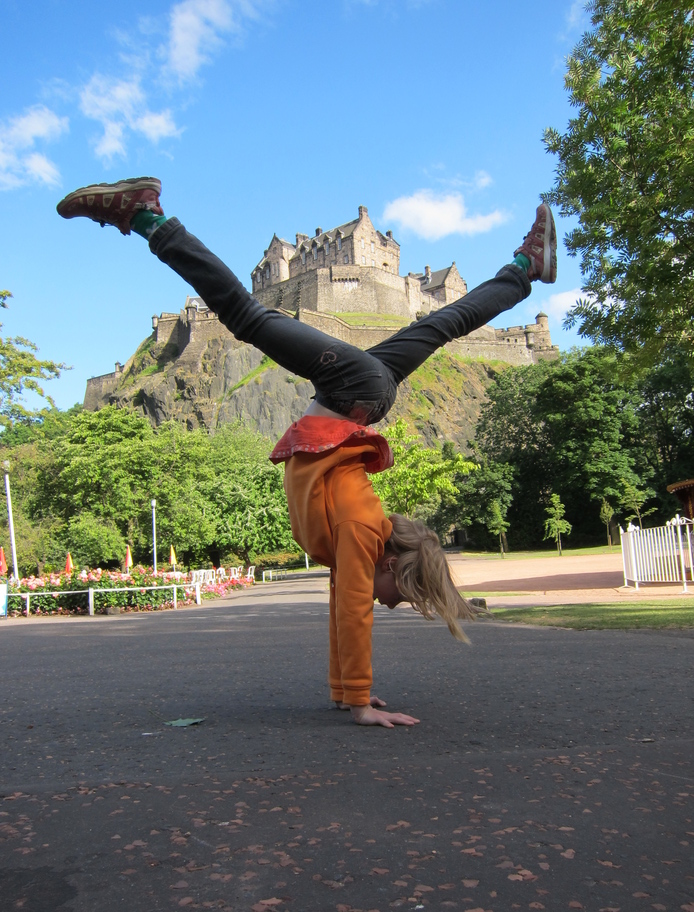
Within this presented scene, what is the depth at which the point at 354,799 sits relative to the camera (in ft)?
6.27

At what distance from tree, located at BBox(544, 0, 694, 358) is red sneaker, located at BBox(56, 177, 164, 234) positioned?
5592mm

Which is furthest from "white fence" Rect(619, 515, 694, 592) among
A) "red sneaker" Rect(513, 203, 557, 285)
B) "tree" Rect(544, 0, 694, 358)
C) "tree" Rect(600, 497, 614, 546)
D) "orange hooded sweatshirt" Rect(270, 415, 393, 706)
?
"tree" Rect(600, 497, 614, 546)

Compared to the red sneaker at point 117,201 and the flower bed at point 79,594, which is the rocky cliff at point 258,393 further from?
the red sneaker at point 117,201

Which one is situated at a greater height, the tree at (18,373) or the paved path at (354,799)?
the tree at (18,373)

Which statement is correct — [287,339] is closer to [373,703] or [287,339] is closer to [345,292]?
[373,703]

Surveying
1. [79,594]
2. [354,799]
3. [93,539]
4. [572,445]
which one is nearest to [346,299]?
[572,445]

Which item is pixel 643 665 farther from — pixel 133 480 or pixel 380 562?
pixel 133 480

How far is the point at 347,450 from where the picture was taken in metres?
3.29

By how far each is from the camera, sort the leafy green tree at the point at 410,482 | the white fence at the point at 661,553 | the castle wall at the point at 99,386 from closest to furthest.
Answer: the white fence at the point at 661,553
the leafy green tree at the point at 410,482
the castle wall at the point at 99,386

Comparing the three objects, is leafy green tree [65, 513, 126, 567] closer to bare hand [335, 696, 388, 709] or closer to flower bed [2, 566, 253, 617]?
flower bed [2, 566, 253, 617]

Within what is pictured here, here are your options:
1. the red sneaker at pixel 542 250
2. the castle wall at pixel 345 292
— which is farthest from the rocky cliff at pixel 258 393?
the red sneaker at pixel 542 250

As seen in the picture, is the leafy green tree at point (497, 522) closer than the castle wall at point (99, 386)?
Yes

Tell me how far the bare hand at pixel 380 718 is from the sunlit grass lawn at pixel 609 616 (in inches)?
205

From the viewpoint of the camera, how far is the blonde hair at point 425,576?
3.31 metres
